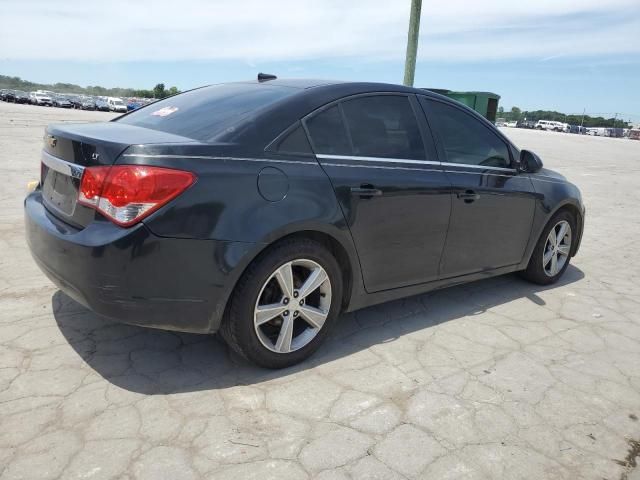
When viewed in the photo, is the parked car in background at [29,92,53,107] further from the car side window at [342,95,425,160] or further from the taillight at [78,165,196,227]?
the taillight at [78,165,196,227]

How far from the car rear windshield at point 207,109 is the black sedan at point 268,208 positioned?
20 mm

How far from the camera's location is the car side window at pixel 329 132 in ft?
9.85

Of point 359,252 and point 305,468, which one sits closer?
point 305,468

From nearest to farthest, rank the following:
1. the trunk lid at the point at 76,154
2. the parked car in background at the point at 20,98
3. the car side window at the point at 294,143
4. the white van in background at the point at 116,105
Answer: the trunk lid at the point at 76,154 < the car side window at the point at 294,143 < the parked car in background at the point at 20,98 < the white van in background at the point at 116,105

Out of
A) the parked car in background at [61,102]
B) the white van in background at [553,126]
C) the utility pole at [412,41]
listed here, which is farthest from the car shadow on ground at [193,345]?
the white van in background at [553,126]

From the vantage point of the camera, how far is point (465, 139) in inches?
153

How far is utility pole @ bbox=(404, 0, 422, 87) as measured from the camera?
392 inches

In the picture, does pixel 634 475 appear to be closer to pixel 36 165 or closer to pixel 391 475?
pixel 391 475

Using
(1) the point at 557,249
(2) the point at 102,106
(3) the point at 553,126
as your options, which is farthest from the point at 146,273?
(3) the point at 553,126

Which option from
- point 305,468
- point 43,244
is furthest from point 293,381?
point 43,244

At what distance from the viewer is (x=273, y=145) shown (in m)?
2.80

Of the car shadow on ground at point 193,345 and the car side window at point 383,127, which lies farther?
the car side window at point 383,127

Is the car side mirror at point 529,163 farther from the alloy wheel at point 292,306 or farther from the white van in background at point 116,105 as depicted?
the white van in background at point 116,105

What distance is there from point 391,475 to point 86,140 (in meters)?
2.18
